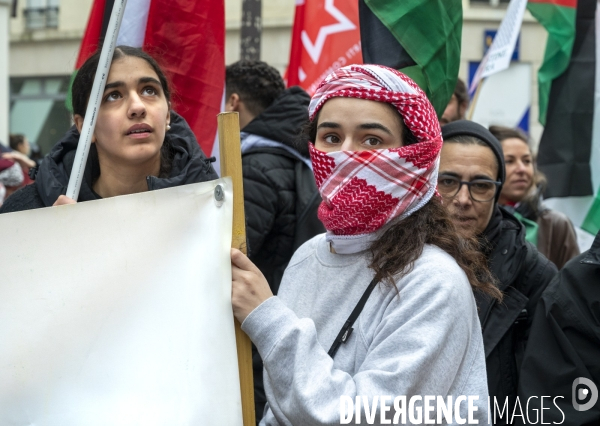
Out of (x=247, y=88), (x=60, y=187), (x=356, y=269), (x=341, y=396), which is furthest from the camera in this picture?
(x=247, y=88)

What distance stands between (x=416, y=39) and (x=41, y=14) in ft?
58.9

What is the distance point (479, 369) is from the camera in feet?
6.95

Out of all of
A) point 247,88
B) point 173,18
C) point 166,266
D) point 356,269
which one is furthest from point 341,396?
point 247,88

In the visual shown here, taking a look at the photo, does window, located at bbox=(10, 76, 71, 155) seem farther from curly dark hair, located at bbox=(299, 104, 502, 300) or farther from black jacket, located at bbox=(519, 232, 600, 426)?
curly dark hair, located at bbox=(299, 104, 502, 300)

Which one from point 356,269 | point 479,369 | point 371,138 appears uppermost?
point 371,138

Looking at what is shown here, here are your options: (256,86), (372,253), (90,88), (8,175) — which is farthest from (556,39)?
(8,175)

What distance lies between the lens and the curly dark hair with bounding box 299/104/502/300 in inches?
82.5

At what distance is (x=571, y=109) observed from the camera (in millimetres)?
5207

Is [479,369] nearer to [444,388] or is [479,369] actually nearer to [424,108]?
[444,388]

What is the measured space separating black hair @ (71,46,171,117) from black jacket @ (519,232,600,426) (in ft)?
4.91

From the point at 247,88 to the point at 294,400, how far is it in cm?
281

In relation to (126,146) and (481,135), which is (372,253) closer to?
(126,146)

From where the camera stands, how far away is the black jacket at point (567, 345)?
271 cm

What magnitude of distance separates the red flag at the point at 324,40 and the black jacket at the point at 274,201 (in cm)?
117
